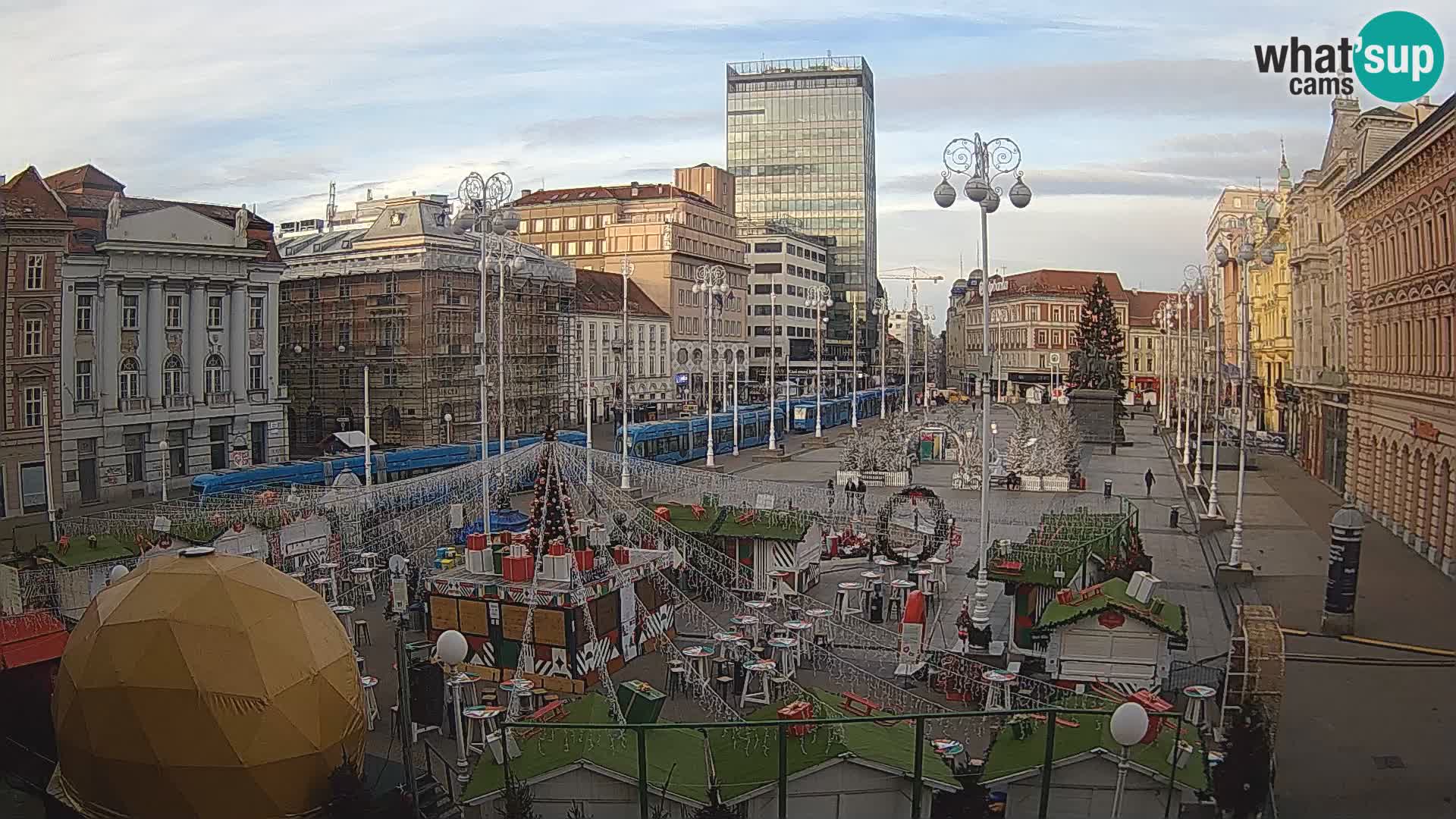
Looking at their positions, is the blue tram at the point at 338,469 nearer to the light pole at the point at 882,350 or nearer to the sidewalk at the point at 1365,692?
the sidewalk at the point at 1365,692

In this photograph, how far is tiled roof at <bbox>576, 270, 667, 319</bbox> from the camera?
78875mm

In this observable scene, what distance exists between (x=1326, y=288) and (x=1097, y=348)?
28.4 metres

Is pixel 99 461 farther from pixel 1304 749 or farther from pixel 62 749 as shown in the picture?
pixel 1304 749

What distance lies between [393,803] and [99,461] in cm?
3777

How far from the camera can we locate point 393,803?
11.6 m

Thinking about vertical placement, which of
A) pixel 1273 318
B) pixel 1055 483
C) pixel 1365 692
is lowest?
pixel 1365 692

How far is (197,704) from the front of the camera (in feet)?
34.4

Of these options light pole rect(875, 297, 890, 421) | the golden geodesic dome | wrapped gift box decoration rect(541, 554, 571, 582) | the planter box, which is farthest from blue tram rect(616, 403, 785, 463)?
the golden geodesic dome

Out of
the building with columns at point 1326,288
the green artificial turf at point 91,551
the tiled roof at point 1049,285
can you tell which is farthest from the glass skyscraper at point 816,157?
the green artificial turf at point 91,551

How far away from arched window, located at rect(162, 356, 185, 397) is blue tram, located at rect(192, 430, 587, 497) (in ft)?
21.2

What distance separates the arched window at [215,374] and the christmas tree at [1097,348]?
51.1m

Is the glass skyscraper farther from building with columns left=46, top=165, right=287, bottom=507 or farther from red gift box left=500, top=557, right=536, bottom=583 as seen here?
red gift box left=500, top=557, right=536, bottom=583

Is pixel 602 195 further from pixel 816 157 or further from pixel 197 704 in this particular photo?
pixel 197 704

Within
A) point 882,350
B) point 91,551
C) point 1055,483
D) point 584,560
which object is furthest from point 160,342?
point 882,350
